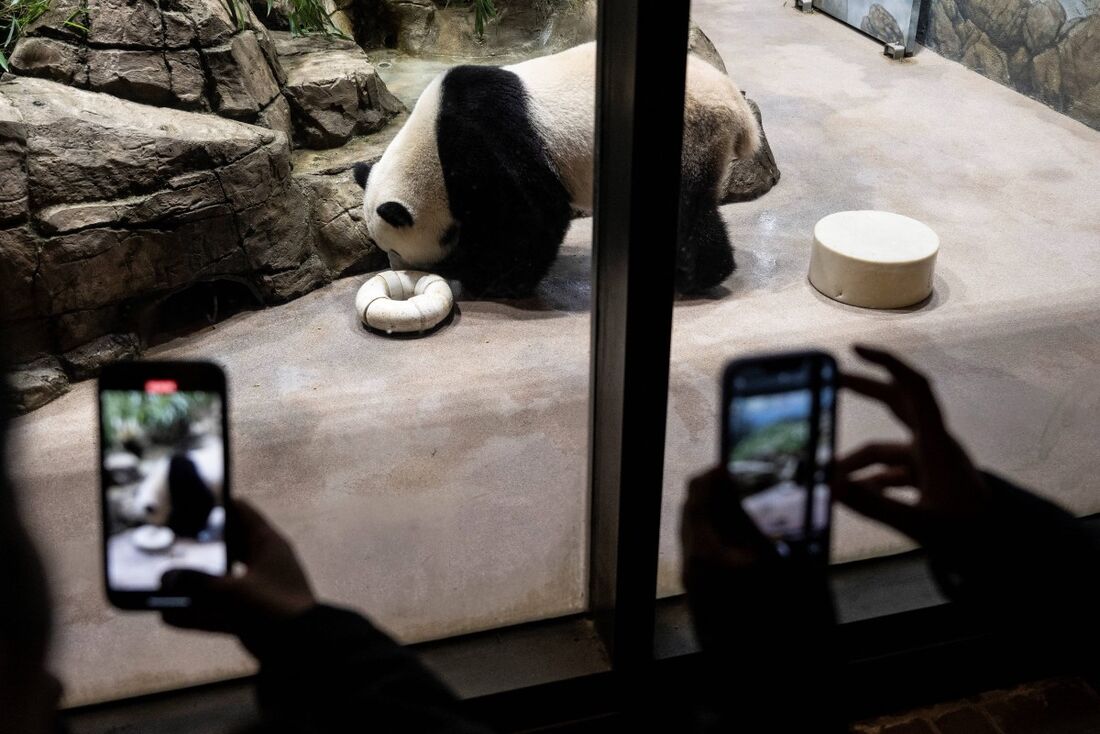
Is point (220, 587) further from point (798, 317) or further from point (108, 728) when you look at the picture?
point (798, 317)

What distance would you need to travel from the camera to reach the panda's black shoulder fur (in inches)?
69.0

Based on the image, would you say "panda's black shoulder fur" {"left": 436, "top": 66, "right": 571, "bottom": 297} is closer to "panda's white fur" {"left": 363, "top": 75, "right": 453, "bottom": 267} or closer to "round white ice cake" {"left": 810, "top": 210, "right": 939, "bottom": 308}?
"panda's white fur" {"left": 363, "top": 75, "right": 453, "bottom": 267}

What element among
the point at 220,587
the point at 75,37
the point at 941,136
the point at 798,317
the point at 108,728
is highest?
the point at 75,37

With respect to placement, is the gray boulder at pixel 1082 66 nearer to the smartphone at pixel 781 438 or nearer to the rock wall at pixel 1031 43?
the rock wall at pixel 1031 43

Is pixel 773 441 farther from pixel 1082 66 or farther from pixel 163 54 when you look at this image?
pixel 163 54

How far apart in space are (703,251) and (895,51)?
58 cm

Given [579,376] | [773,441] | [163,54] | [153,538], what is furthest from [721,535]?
[163,54]

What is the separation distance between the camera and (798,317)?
1.79 m

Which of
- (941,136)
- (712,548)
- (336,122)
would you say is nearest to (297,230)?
(336,122)

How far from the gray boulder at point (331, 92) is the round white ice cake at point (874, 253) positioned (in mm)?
862

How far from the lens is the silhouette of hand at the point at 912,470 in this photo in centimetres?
116

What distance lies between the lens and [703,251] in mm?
1511

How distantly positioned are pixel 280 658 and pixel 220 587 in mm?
116

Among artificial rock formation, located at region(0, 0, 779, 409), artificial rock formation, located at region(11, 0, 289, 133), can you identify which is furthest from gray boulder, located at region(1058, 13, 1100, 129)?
artificial rock formation, located at region(11, 0, 289, 133)
